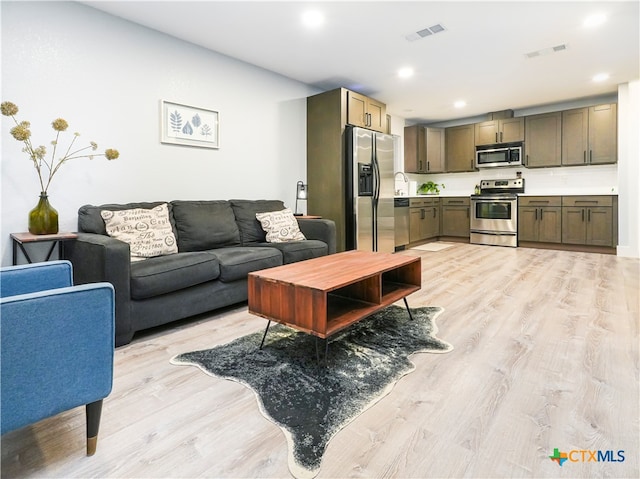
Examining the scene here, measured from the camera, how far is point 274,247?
332 centimetres

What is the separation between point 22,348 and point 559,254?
6358mm

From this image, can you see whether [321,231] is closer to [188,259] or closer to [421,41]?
[188,259]

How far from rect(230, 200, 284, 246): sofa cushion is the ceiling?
1604mm

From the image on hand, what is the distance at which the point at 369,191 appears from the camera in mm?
4910

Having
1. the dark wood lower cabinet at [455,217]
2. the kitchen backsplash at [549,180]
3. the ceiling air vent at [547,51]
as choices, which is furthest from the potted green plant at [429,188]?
the ceiling air vent at [547,51]

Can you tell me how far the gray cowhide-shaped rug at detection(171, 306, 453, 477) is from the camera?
143 cm

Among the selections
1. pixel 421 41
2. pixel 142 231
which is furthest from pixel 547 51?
pixel 142 231

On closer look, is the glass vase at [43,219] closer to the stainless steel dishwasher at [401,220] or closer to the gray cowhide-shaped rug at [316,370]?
the gray cowhide-shaped rug at [316,370]

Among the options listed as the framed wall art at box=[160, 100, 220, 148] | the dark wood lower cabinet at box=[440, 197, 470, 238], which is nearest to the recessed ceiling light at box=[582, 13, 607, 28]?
the framed wall art at box=[160, 100, 220, 148]

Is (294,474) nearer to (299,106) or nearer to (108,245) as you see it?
(108,245)

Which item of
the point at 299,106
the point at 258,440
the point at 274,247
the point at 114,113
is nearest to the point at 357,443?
the point at 258,440

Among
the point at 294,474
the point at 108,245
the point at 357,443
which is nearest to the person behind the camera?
the point at 294,474

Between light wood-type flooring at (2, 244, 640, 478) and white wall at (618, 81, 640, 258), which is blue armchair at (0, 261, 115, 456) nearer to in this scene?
light wood-type flooring at (2, 244, 640, 478)

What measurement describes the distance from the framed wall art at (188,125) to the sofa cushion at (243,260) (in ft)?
4.15
